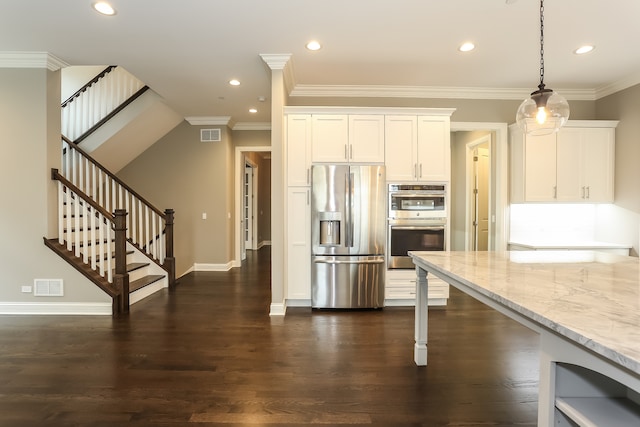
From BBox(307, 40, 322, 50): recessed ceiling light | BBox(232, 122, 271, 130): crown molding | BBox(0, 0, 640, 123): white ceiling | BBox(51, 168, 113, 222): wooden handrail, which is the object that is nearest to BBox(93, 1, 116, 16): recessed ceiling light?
BBox(0, 0, 640, 123): white ceiling

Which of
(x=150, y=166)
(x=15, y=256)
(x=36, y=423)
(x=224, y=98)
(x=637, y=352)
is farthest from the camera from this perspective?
(x=150, y=166)

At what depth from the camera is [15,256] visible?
3.58 meters

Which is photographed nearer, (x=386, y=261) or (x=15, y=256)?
(x=15, y=256)

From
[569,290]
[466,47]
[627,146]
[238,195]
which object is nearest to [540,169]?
[627,146]

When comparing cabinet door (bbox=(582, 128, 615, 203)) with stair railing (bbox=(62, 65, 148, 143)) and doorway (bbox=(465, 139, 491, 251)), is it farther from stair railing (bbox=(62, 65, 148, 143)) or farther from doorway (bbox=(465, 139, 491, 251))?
stair railing (bbox=(62, 65, 148, 143))

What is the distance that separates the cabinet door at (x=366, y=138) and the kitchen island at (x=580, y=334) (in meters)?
2.36

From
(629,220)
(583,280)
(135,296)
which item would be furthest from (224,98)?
(629,220)

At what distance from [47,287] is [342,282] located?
11.0 ft

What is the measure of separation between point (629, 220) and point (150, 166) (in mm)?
7563

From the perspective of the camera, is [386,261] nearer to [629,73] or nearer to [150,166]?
[629,73]

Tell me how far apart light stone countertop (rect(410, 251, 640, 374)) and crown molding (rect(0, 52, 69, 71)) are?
14.4 ft

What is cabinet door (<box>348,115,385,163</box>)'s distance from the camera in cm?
381

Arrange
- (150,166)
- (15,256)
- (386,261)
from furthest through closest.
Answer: (150,166) < (386,261) < (15,256)

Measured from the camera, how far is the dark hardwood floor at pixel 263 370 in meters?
1.89
